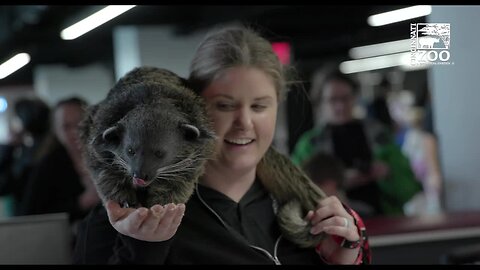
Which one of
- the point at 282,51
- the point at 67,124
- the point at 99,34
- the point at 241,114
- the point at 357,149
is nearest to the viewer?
the point at 241,114

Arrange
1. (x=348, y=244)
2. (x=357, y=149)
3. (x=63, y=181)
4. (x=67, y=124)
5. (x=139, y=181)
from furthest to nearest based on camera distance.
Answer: (x=357, y=149), (x=67, y=124), (x=63, y=181), (x=348, y=244), (x=139, y=181)

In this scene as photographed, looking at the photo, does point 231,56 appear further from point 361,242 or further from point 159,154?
point 361,242

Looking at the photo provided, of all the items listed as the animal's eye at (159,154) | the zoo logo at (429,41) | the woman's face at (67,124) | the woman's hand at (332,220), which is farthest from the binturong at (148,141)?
the woman's face at (67,124)

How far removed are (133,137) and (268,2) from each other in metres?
0.52

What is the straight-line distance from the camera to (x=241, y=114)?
0.89 meters

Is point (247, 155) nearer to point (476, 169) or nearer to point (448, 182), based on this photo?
point (476, 169)

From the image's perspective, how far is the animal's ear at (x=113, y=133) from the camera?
2.35ft

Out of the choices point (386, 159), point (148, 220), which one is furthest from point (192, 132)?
point (386, 159)

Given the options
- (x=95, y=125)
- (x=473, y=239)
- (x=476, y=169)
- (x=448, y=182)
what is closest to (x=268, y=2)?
(x=95, y=125)

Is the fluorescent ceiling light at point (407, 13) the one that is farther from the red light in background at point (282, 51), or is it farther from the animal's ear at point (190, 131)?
the animal's ear at point (190, 131)

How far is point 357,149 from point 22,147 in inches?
41.7

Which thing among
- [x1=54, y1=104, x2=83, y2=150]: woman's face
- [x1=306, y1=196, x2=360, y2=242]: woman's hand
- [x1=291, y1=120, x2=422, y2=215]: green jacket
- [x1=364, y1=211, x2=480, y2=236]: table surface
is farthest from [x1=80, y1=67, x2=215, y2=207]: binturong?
[x1=364, y1=211, x2=480, y2=236]: table surface

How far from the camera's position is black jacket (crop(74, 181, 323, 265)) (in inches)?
32.1

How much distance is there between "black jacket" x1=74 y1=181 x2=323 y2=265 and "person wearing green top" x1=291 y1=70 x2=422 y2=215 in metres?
0.50
